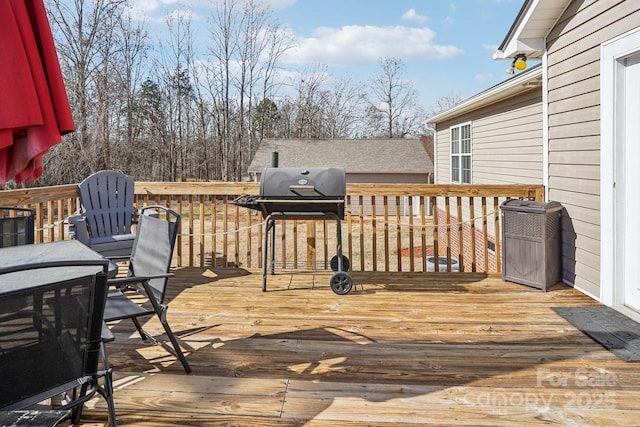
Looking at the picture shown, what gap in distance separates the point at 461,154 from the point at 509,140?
322cm

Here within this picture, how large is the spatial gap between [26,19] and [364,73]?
2518 centimetres

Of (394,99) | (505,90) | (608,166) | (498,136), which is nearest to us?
(608,166)

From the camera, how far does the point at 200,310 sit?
374cm

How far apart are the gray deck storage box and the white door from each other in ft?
2.18

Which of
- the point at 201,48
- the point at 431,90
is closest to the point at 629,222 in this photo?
the point at 201,48

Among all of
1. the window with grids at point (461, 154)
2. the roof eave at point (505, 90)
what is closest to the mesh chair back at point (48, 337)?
the roof eave at point (505, 90)

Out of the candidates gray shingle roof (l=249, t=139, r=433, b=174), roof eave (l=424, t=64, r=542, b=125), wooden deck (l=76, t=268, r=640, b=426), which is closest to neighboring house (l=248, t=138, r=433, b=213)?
gray shingle roof (l=249, t=139, r=433, b=174)

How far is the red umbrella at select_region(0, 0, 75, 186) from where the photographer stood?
1.73 meters

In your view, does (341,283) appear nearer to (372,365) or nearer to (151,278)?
(372,365)

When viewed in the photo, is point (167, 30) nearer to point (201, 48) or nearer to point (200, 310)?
point (201, 48)

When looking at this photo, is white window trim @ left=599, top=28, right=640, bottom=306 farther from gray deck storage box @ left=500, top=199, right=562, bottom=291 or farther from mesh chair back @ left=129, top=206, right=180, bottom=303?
mesh chair back @ left=129, top=206, right=180, bottom=303

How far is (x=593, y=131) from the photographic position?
393 centimetres

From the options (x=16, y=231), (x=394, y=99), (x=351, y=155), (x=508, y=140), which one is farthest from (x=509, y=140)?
(x=394, y=99)

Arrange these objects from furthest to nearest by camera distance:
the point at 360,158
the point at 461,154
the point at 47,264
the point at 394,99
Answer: the point at 394,99
the point at 360,158
the point at 461,154
the point at 47,264
